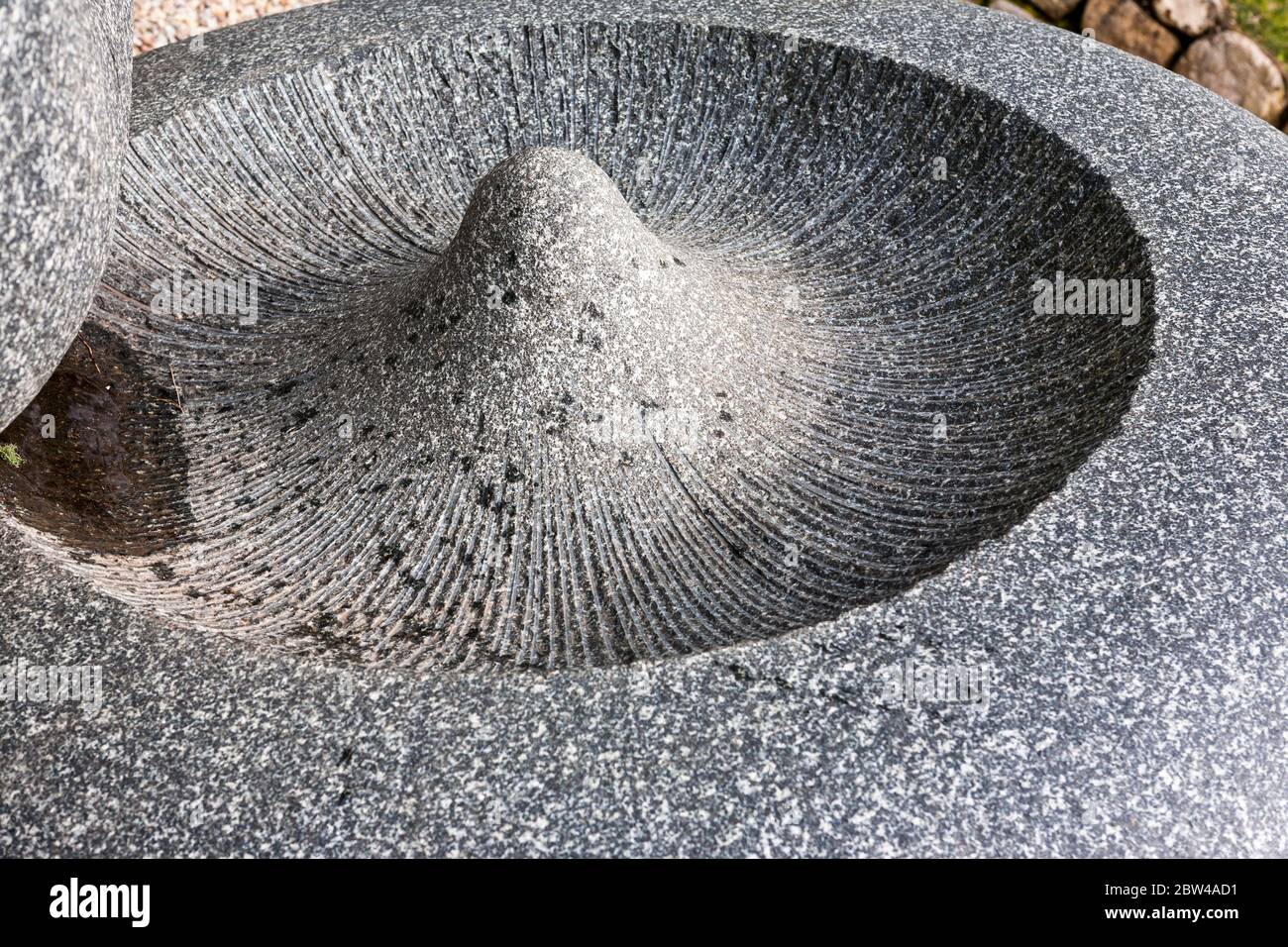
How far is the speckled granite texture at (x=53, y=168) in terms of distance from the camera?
1.33m

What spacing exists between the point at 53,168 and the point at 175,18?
9.89ft

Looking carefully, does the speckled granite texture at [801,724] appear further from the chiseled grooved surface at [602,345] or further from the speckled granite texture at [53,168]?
the speckled granite texture at [53,168]

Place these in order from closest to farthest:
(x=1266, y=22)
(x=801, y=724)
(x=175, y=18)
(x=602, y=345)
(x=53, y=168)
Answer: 1. (x=53, y=168)
2. (x=801, y=724)
3. (x=602, y=345)
4. (x=175, y=18)
5. (x=1266, y=22)


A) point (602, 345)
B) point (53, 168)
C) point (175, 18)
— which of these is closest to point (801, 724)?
point (602, 345)

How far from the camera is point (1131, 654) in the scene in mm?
1626

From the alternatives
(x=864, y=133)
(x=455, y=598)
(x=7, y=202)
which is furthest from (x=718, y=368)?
(x=7, y=202)

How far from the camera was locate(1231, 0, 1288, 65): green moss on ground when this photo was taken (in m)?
4.51

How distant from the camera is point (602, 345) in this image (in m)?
2.28

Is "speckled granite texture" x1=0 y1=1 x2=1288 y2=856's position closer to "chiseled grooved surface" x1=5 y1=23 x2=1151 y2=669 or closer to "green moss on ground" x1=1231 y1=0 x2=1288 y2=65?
"chiseled grooved surface" x1=5 y1=23 x2=1151 y2=669

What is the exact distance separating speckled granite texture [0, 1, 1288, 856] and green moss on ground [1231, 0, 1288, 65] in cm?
324

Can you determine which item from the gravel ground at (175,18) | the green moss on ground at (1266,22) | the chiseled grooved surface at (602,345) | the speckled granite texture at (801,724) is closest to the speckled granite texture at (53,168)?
the speckled granite texture at (801,724)

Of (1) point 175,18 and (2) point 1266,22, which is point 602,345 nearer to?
(1) point 175,18

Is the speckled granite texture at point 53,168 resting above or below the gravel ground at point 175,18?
below

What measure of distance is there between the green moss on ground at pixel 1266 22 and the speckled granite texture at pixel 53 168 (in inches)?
167
